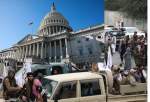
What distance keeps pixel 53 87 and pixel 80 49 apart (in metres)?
1.08

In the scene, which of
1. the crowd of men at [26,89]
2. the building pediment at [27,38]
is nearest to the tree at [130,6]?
the building pediment at [27,38]

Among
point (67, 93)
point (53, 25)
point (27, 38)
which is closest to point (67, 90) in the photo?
point (67, 93)

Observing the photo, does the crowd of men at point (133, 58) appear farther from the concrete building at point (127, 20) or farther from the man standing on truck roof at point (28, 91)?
the man standing on truck roof at point (28, 91)

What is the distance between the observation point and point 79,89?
3.14m

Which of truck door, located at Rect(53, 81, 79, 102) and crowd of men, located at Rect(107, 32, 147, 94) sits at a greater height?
crowd of men, located at Rect(107, 32, 147, 94)

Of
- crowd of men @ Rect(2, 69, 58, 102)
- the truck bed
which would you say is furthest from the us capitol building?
the truck bed

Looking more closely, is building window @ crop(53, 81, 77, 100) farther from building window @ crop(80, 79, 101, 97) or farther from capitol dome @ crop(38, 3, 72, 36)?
capitol dome @ crop(38, 3, 72, 36)

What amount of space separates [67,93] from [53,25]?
1578 mm

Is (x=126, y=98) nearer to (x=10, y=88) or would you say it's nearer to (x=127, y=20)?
(x=10, y=88)

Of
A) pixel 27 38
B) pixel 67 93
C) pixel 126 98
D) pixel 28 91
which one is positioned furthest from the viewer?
pixel 27 38

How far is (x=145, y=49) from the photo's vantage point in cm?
448

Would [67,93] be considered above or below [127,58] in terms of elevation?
below

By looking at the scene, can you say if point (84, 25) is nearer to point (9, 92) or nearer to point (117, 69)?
point (117, 69)

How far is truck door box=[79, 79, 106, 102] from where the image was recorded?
3135 mm
